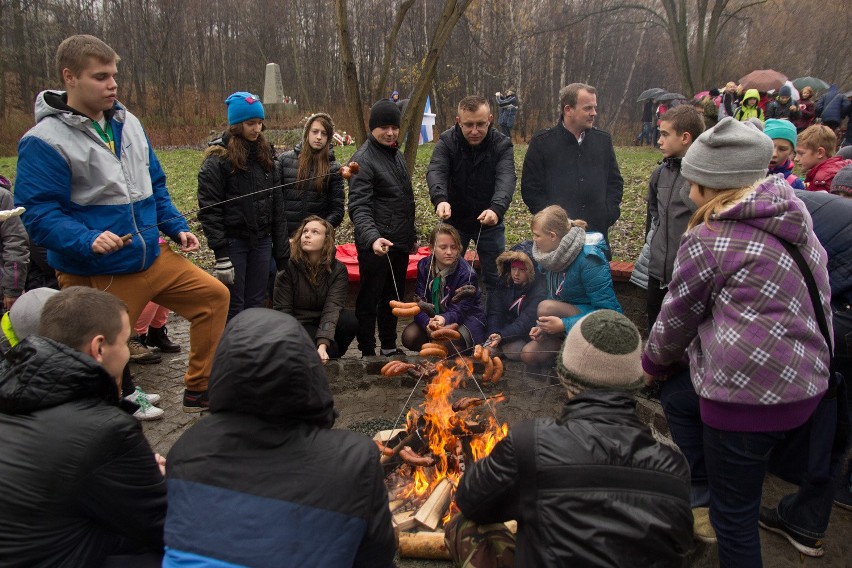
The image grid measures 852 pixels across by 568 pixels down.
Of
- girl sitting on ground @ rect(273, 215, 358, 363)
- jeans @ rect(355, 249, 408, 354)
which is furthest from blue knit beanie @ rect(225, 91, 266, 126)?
jeans @ rect(355, 249, 408, 354)

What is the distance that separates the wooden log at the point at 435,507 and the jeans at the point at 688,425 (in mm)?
1308

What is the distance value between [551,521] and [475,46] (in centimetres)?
2652

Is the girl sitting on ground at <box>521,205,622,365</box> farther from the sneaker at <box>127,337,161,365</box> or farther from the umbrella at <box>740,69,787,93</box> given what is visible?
the umbrella at <box>740,69,787,93</box>

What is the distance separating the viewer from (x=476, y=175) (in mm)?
5426

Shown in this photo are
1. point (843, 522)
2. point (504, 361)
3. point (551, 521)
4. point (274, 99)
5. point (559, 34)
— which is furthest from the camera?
point (559, 34)

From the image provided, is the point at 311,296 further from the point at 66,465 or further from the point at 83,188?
the point at 66,465

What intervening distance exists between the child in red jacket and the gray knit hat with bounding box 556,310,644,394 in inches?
148

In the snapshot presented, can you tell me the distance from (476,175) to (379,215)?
101 centimetres

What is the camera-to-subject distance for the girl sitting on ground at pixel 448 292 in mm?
4961

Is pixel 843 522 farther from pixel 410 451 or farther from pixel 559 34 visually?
pixel 559 34

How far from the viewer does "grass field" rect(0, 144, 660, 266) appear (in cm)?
909

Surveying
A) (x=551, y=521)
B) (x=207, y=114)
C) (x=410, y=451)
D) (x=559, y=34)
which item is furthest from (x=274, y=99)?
(x=551, y=521)

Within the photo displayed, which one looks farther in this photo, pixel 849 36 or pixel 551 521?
pixel 849 36

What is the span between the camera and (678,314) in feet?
8.52
